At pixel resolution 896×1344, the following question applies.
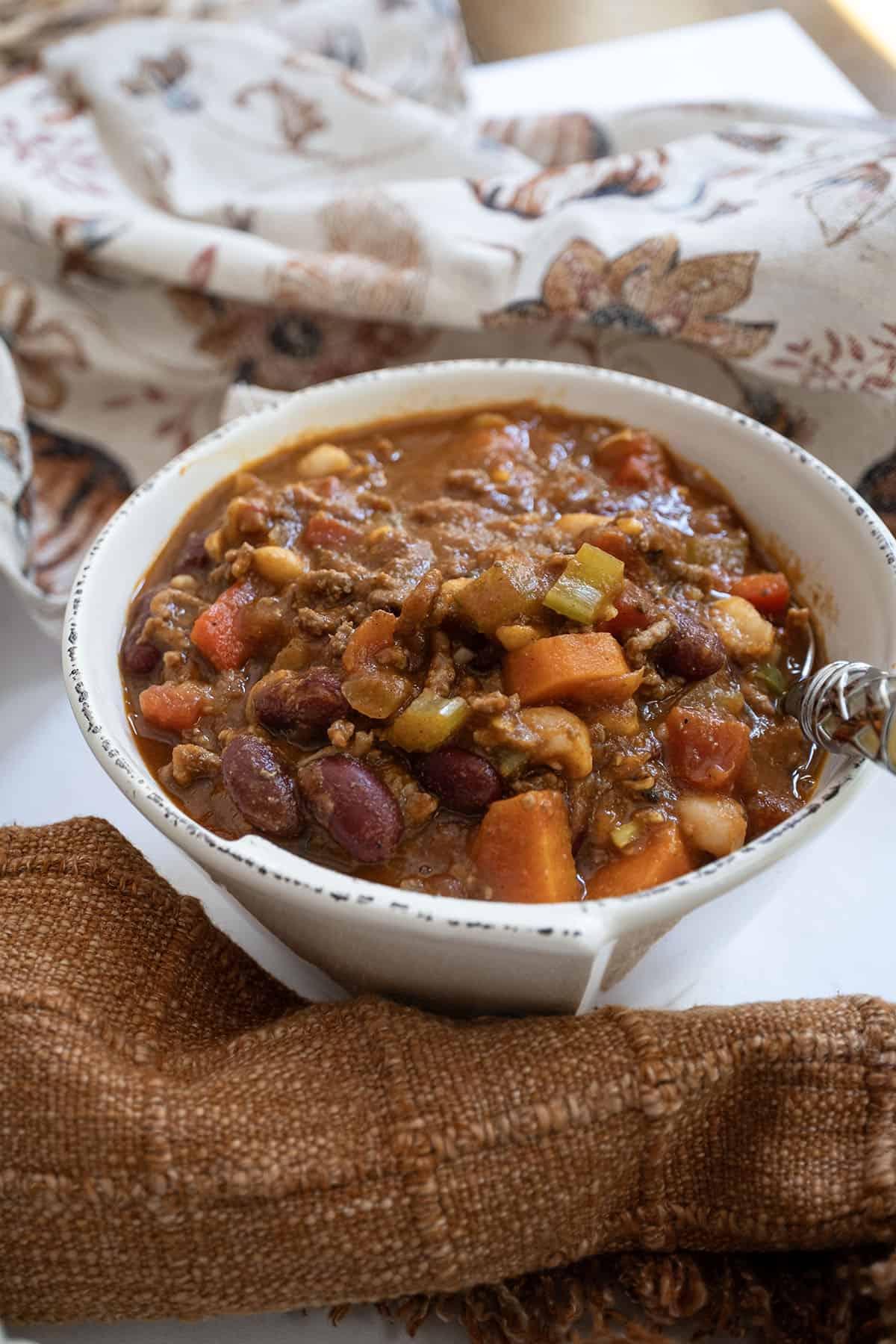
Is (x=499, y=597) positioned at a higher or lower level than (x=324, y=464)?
higher

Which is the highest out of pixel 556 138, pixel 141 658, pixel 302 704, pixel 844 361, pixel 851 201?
pixel 851 201

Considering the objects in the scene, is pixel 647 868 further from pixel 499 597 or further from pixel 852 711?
pixel 499 597

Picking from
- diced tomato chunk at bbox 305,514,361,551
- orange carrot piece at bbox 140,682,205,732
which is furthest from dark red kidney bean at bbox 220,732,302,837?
diced tomato chunk at bbox 305,514,361,551

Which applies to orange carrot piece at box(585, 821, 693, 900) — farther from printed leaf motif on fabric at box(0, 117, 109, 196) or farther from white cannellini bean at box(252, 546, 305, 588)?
printed leaf motif on fabric at box(0, 117, 109, 196)

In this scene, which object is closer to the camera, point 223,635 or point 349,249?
point 223,635

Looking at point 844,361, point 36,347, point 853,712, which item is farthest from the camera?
point 36,347

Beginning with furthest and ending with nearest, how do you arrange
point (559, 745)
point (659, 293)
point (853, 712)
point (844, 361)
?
point (659, 293) → point (844, 361) → point (559, 745) → point (853, 712)

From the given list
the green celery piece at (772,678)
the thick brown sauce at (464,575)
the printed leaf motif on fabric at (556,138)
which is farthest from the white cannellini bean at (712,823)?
the printed leaf motif on fabric at (556,138)

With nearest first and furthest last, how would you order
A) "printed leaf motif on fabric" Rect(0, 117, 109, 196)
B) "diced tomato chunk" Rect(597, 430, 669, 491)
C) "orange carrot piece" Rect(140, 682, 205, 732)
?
"orange carrot piece" Rect(140, 682, 205, 732)
"diced tomato chunk" Rect(597, 430, 669, 491)
"printed leaf motif on fabric" Rect(0, 117, 109, 196)

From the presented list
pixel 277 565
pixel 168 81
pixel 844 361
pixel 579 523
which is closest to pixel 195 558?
pixel 277 565
